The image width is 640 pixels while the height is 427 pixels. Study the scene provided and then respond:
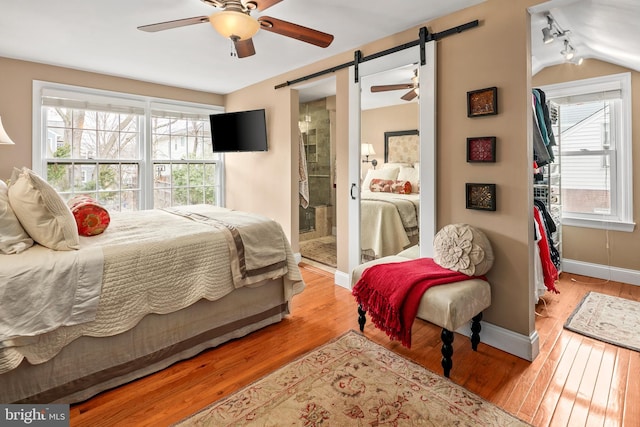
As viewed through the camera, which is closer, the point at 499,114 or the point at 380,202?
the point at 499,114

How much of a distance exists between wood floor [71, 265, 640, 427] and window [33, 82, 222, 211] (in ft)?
9.66

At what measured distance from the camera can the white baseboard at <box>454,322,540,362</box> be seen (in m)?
2.18

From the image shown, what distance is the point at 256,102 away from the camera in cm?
455

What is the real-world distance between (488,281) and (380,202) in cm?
117

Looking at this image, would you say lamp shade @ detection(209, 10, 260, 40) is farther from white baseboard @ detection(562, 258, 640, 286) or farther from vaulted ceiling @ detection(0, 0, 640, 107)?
white baseboard @ detection(562, 258, 640, 286)

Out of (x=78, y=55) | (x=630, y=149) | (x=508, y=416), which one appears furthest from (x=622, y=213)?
(x=78, y=55)

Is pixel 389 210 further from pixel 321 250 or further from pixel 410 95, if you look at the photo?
pixel 321 250

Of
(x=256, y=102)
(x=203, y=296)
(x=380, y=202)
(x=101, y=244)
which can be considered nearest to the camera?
(x=101, y=244)

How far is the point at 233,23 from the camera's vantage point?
1920mm

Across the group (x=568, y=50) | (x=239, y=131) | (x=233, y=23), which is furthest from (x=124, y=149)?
(x=568, y=50)

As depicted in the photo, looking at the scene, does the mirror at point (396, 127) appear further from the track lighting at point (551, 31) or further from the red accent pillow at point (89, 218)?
the red accent pillow at point (89, 218)

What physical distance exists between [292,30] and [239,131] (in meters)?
2.55

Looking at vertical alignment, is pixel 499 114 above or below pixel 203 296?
above

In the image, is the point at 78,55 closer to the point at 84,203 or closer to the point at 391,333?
the point at 84,203
